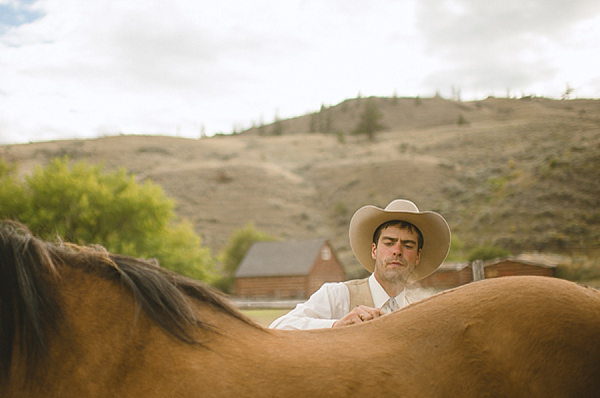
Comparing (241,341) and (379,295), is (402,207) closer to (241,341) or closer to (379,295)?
(379,295)

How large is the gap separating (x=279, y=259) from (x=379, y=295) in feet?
141

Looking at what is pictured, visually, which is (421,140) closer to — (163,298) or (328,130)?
(328,130)

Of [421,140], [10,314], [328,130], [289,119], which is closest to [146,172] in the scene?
[421,140]

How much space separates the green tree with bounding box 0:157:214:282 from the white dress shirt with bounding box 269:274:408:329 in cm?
2711

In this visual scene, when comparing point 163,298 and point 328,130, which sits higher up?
point 328,130

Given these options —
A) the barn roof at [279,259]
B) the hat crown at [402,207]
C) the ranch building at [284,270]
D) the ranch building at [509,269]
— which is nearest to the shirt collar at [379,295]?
the hat crown at [402,207]

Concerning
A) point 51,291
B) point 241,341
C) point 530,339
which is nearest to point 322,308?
point 241,341

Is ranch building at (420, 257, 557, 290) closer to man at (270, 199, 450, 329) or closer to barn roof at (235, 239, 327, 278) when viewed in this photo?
barn roof at (235, 239, 327, 278)

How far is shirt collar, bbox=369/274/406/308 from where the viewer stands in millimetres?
2922

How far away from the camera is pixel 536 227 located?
3916cm

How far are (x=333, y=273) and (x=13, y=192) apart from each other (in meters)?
28.6

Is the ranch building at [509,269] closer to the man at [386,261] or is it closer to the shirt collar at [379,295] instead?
the man at [386,261]

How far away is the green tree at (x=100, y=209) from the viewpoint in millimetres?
28230

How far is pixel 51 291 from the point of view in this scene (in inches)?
71.7
